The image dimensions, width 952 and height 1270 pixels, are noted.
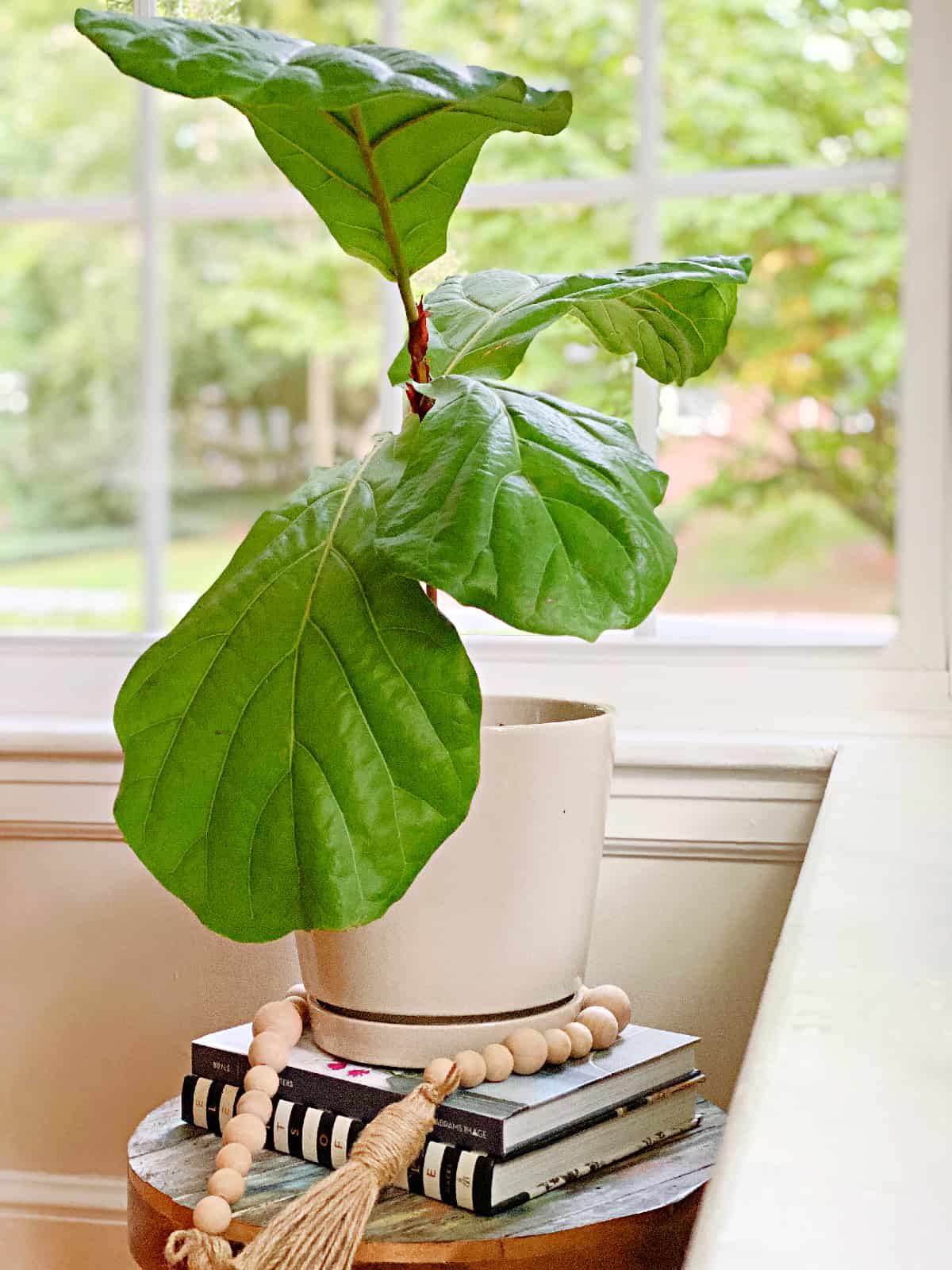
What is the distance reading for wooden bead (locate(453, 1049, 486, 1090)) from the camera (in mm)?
760

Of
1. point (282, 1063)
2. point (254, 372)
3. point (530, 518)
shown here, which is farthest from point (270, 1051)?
point (254, 372)

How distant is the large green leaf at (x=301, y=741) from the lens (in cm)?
68

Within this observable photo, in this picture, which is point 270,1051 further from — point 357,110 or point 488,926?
point 357,110

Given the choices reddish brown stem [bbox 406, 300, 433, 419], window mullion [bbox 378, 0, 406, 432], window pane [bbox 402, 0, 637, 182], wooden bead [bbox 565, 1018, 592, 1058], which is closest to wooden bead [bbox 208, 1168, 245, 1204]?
wooden bead [bbox 565, 1018, 592, 1058]

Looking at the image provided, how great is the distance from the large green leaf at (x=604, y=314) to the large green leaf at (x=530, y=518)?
0.36ft

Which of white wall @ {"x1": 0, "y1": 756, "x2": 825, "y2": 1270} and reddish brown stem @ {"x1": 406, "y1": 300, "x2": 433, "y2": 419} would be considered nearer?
reddish brown stem @ {"x1": 406, "y1": 300, "x2": 433, "y2": 419}

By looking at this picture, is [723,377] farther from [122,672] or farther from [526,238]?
[122,672]

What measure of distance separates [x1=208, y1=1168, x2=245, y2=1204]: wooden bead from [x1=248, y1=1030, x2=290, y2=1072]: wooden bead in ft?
0.26

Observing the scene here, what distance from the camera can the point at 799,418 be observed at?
29.3ft

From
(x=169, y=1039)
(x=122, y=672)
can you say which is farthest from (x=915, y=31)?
(x=169, y=1039)

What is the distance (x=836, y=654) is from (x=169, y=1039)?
2.55ft

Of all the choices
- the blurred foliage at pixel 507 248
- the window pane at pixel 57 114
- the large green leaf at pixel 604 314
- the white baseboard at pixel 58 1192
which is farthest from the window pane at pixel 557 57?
the large green leaf at pixel 604 314

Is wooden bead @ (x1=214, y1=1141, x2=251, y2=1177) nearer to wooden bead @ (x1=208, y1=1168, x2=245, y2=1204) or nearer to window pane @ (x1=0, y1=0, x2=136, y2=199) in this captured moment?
wooden bead @ (x1=208, y1=1168, x2=245, y2=1204)

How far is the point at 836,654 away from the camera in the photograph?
133 cm
